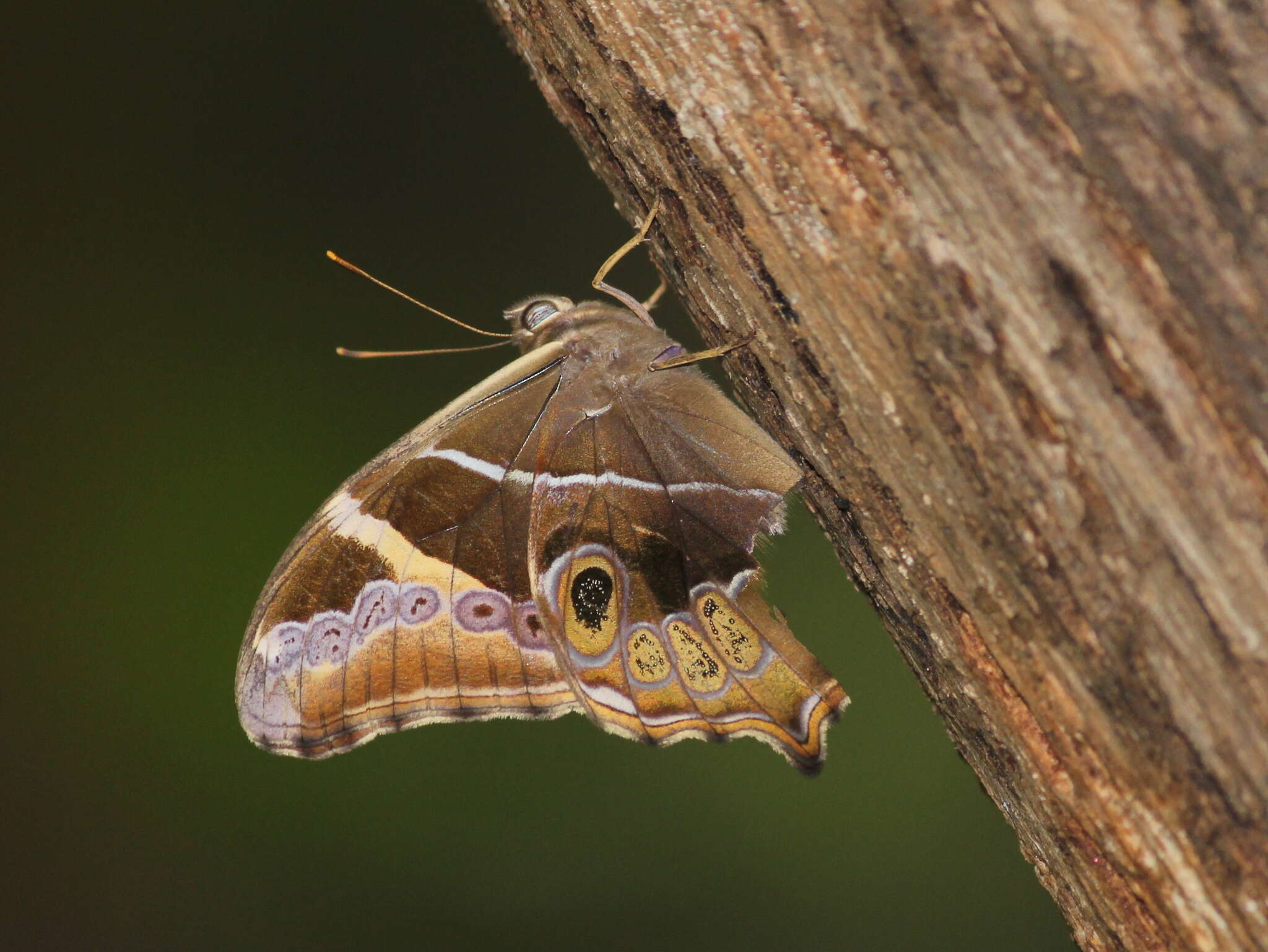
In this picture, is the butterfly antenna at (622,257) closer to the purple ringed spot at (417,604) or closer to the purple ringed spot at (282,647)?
the purple ringed spot at (417,604)

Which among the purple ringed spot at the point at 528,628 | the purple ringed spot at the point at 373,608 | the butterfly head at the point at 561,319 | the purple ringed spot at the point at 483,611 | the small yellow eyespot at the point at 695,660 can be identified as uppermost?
the butterfly head at the point at 561,319

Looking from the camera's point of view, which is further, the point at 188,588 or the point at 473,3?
the point at 473,3

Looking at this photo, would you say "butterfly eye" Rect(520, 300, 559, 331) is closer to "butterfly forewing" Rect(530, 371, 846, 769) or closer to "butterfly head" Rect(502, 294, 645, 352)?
"butterfly head" Rect(502, 294, 645, 352)

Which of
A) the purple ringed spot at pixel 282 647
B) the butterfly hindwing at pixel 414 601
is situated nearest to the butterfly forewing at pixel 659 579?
the butterfly hindwing at pixel 414 601

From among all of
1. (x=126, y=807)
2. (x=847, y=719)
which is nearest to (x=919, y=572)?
(x=847, y=719)

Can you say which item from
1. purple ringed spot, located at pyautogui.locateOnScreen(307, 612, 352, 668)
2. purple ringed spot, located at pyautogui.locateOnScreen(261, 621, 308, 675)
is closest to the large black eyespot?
purple ringed spot, located at pyautogui.locateOnScreen(307, 612, 352, 668)

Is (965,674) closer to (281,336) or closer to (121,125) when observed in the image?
(281,336)

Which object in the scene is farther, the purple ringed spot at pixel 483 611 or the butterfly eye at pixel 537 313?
the butterfly eye at pixel 537 313

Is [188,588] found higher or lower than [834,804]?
higher
